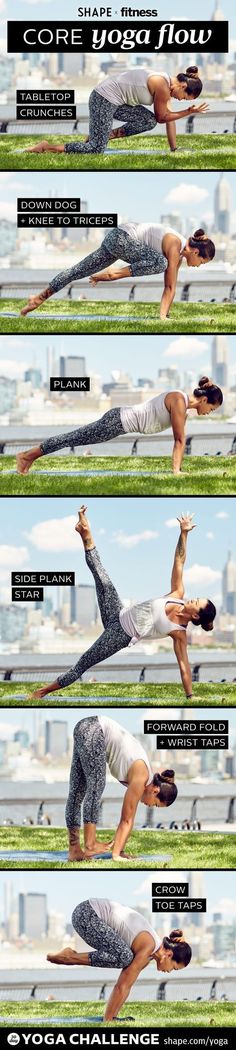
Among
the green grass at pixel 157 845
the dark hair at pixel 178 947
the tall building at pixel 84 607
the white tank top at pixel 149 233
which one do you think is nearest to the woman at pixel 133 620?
the tall building at pixel 84 607

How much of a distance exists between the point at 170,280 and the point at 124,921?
5327mm

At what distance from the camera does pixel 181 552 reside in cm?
1800

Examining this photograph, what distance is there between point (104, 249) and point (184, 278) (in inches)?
28.9

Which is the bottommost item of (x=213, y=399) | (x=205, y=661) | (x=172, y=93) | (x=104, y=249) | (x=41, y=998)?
(x=41, y=998)

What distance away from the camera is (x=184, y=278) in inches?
727

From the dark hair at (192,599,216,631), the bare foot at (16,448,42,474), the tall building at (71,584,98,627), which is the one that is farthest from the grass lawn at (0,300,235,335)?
the dark hair at (192,599,216,631)

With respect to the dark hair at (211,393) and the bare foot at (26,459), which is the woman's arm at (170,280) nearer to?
the dark hair at (211,393)

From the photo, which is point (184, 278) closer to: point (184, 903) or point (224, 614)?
point (224, 614)

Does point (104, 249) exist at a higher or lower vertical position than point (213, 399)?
higher

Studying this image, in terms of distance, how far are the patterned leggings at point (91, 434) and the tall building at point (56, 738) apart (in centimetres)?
226

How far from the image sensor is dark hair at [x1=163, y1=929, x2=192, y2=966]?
17.4 meters

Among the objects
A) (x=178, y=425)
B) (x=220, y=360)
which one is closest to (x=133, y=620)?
(x=178, y=425)

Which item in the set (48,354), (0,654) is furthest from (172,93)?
(0,654)

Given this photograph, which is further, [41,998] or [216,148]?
[216,148]
